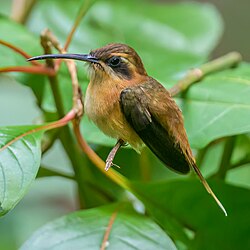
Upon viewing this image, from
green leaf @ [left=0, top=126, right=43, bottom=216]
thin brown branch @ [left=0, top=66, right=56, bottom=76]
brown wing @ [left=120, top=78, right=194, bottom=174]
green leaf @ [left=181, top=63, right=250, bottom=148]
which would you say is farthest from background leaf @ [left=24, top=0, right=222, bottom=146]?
green leaf @ [left=0, top=126, right=43, bottom=216]

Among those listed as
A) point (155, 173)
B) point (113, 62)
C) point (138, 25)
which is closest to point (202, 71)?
point (113, 62)

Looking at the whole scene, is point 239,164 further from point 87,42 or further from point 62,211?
point 62,211

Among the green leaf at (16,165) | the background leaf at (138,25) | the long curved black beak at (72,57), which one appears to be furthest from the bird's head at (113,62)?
the background leaf at (138,25)

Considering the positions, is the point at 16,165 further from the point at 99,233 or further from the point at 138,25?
the point at 138,25

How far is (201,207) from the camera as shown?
168cm

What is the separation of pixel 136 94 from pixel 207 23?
1449 mm

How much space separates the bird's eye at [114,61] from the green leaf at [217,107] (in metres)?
0.24

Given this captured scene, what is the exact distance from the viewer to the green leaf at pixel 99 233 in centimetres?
151

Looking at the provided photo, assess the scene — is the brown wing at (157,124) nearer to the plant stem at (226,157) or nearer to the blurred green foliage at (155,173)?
the blurred green foliage at (155,173)

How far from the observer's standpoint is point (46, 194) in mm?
3561

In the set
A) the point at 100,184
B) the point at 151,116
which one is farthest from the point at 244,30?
the point at 151,116

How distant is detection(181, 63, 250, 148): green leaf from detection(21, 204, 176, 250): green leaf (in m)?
0.25

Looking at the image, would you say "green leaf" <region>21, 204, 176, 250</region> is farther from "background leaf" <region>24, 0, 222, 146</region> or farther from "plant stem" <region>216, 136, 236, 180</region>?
"background leaf" <region>24, 0, 222, 146</region>

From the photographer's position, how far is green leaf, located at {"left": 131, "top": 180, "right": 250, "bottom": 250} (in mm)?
1643
